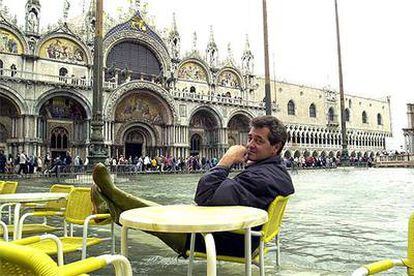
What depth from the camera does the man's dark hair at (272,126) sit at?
2.97m

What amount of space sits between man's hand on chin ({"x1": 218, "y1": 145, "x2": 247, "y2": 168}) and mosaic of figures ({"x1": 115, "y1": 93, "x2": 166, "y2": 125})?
29.2m

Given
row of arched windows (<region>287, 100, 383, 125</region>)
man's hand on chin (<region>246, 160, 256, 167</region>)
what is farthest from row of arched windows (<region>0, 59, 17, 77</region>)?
row of arched windows (<region>287, 100, 383, 125</region>)

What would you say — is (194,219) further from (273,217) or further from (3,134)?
(3,134)

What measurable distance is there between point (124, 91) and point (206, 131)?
10.3 meters

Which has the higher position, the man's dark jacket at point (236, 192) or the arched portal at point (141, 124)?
the arched portal at point (141, 124)

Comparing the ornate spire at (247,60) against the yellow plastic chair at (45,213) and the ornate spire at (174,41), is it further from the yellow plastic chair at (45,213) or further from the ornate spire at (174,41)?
the yellow plastic chair at (45,213)

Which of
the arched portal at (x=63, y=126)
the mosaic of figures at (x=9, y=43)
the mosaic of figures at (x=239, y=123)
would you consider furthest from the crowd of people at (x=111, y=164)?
the mosaic of figures at (x=9, y=43)

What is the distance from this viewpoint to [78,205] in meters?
3.92

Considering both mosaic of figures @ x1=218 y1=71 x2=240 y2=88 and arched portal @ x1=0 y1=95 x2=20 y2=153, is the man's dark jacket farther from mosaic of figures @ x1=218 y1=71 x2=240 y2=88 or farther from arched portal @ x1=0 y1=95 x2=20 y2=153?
mosaic of figures @ x1=218 y1=71 x2=240 y2=88

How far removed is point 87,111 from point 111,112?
5.64 ft

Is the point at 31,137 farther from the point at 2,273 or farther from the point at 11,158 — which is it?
the point at 2,273

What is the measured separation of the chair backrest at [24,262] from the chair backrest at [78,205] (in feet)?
8.53

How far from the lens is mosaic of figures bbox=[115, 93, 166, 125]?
1241 inches

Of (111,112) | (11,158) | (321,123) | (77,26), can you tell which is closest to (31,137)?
(11,158)
